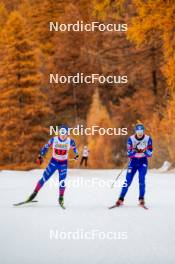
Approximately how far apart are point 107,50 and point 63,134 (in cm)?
3025

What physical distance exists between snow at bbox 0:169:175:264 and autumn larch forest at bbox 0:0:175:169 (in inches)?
522

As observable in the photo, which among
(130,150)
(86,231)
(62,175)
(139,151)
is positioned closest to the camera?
→ (86,231)

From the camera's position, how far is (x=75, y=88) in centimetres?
4378

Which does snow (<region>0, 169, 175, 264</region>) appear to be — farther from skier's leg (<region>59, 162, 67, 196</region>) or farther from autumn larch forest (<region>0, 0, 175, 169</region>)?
autumn larch forest (<region>0, 0, 175, 169</region>)

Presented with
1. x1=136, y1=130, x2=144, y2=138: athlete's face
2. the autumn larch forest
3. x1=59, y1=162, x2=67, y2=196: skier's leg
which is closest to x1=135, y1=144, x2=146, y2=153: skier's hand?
x1=136, y1=130, x2=144, y2=138: athlete's face

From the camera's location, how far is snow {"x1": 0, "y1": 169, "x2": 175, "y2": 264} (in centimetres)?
830

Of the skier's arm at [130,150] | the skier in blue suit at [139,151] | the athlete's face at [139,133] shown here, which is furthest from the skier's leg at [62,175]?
the athlete's face at [139,133]

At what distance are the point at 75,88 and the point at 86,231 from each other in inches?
1366

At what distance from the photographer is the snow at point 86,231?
830 cm

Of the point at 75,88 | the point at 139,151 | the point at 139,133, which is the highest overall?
the point at 75,88

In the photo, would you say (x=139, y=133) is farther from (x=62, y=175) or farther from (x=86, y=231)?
(x=86, y=231)

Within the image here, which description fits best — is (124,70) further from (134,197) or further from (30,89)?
(134,197)

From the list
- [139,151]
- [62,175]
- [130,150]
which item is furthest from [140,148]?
[62,175]

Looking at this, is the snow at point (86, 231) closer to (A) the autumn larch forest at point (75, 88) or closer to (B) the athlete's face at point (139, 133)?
(B) the athlete's face at point (139, 133)
